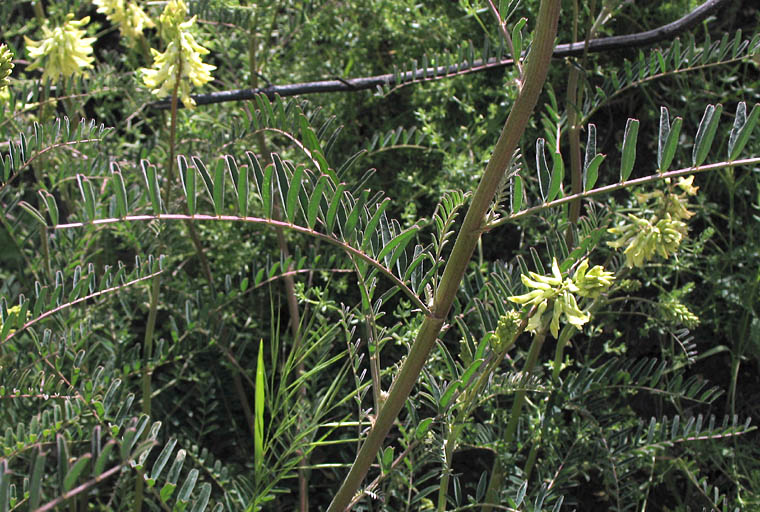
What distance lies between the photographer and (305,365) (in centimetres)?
143

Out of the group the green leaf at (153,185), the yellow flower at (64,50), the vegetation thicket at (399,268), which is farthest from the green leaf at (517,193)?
the yellow flower at (64,50)

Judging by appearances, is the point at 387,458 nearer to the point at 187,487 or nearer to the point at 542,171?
the point at 187,487

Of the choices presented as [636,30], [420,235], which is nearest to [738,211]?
[636,30]

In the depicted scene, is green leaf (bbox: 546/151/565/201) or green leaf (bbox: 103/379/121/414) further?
green leaf (bbox: 103/379/121/414)

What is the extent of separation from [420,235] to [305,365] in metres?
0.34

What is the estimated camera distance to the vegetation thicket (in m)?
0.83

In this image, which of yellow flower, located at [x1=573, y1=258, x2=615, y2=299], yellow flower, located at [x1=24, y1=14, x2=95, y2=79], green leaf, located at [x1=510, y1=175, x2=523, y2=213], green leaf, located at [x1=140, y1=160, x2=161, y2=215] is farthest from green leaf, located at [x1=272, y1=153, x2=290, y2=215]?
yellow flower, located at [x1=24, y1=14, x2=95, y2=79]

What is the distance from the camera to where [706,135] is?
0.73 metres

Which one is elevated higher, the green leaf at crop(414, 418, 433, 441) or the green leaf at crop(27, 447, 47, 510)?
the green leaf at crop(27, 447, 47, 510)

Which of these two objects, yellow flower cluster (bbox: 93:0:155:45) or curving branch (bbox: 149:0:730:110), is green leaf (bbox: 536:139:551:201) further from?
yellow flower cluster (bbox: 93:0:155:45)

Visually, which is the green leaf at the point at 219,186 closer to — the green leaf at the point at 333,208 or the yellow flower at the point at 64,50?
the green leaf at the point at 333,208

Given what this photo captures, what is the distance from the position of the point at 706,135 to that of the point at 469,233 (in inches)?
10.0

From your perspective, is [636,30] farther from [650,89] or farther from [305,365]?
[305,365]

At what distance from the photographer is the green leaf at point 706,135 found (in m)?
0.72
